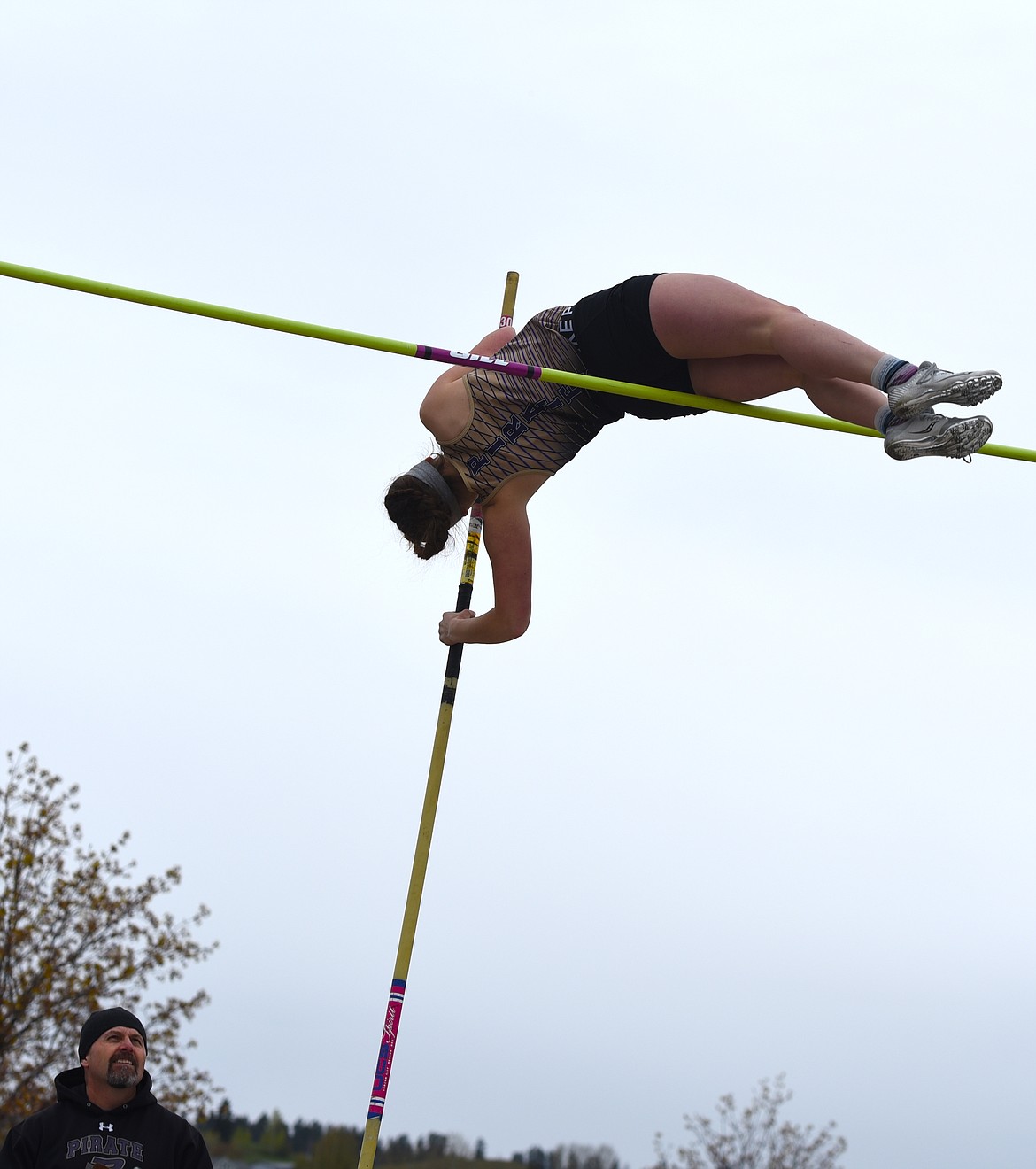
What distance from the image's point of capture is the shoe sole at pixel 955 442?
3748 mm

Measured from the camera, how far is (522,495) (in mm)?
4527

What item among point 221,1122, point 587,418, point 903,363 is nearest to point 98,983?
point 221,1122

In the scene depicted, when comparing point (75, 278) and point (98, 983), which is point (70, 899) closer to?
point (98, 983)

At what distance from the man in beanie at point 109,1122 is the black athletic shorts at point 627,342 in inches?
84.6

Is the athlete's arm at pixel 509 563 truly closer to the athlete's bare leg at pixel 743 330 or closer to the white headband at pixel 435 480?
the white headband at pixel 435 480

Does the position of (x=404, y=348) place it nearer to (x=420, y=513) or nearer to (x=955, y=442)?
(x=420, y=513)

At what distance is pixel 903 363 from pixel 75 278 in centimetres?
223

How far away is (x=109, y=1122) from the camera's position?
3854 millimetres

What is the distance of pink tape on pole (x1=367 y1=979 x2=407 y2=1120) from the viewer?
454cm

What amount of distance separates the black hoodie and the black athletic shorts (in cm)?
224

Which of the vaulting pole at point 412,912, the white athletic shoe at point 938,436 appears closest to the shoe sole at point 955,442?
the white athletic shoe at point 938,436

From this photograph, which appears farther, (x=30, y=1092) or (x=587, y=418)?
(x=30, y=1092)

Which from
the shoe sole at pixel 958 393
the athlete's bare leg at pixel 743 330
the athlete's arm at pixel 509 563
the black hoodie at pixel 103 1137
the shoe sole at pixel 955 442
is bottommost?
the black hoodie at pixel 103 1137

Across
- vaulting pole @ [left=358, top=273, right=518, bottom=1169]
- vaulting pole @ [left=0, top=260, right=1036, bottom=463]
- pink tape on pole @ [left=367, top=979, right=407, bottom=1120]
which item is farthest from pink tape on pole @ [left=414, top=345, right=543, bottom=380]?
pink tape on pole @ [left=367, top=979, right=407, bottom=1120]
